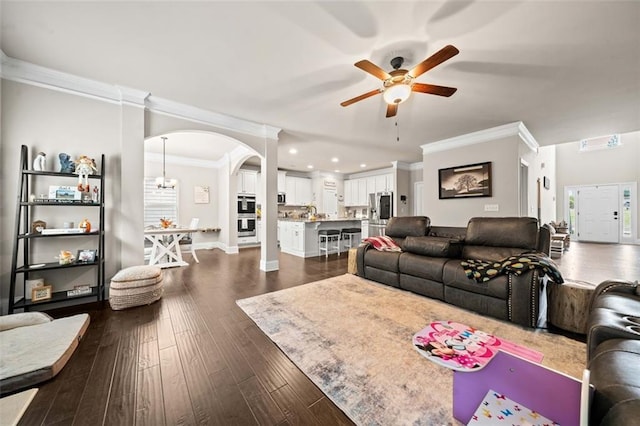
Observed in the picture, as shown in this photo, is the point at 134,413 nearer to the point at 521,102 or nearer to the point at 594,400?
the point at 594,400

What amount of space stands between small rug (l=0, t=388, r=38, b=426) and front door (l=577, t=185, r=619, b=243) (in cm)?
1353

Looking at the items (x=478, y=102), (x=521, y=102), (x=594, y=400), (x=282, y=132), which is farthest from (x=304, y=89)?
(x=594, y=400)

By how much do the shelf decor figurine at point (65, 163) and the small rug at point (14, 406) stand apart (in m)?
2.25

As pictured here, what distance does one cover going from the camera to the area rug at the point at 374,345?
4.45 feet

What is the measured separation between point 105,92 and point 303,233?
424cm

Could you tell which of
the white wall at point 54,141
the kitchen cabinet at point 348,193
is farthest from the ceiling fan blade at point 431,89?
the kitchen cabinet at point 348,193

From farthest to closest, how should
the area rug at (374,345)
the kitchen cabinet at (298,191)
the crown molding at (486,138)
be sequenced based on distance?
1. the kitchen cabinet at (298,191)
2. the crown molding at (486,138)
3. the area rug at (374,345)

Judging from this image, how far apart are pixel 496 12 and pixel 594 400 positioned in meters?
2.49

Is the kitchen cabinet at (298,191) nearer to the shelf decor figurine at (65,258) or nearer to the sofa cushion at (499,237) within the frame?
the shelf decor figurine at (65,258)

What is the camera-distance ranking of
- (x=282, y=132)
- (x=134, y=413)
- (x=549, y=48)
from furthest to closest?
(x=282, y=132) → (x=549, y=48) → (x=134, y=413)

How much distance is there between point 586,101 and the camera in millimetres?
3320

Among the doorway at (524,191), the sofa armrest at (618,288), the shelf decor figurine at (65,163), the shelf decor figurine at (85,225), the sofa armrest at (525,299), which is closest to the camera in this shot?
the sofa armrest at (618,288)

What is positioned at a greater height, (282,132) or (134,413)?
(282,132)

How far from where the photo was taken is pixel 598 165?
27.7 ft
